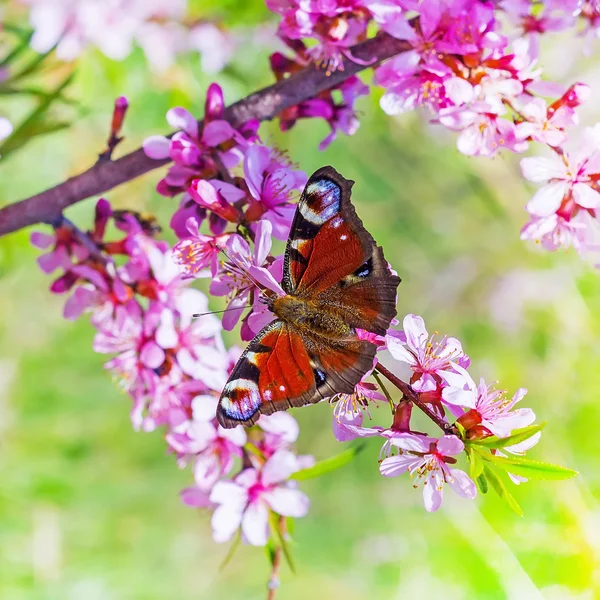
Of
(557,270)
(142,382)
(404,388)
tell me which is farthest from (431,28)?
(557,270)

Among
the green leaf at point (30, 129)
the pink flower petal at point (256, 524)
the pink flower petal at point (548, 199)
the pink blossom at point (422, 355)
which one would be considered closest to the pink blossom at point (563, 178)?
the pink flower petal at point (548, 199)

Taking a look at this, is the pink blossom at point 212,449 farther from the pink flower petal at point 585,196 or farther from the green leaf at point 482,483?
the pink flower petal at point 585,196

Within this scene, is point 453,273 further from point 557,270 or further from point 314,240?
point 314,240

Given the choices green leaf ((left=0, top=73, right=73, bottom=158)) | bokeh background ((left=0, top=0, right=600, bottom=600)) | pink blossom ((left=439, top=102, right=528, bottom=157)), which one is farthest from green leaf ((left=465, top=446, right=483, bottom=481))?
bokeh background ((left=0, top=0, right=600, bottom=600))

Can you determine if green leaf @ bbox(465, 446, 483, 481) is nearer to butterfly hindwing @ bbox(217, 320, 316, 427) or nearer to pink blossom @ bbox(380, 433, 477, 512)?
pink blossom @ bbox(380, 433, 477, 512)

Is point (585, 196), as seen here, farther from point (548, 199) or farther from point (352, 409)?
point (352, 409)

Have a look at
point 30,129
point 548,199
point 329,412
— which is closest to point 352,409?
point 548,199
